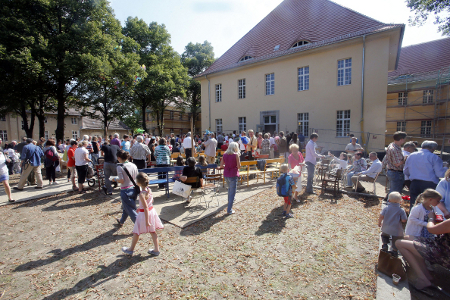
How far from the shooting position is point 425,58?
2473 centimetres

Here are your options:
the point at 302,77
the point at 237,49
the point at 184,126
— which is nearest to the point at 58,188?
the point at 302,77

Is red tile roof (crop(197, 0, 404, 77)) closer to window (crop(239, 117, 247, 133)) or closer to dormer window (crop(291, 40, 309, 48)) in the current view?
dormer window (crop(291, 40, 309, 48))

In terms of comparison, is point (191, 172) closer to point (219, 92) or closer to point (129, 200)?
point (129, 200)

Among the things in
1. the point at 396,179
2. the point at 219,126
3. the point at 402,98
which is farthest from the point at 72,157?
the point at 402,98

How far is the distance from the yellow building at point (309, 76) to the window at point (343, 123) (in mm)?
68

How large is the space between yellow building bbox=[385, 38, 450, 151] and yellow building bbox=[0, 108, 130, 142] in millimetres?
40106

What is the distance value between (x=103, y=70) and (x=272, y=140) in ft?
39.2

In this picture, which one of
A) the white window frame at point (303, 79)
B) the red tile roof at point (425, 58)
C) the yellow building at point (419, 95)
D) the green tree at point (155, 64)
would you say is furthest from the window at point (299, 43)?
the green tree at point (155, 64)

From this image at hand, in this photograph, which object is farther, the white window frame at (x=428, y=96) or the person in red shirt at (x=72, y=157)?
the white window frame at (x=428, y=96)

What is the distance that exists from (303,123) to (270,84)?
4.87 meters

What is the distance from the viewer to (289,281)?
3.24 meters

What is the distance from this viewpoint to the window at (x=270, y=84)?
20.4 m

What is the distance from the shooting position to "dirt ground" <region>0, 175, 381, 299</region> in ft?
10.2

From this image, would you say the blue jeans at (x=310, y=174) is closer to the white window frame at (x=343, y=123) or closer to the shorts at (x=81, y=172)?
the shorts at (x=81, y=172)
